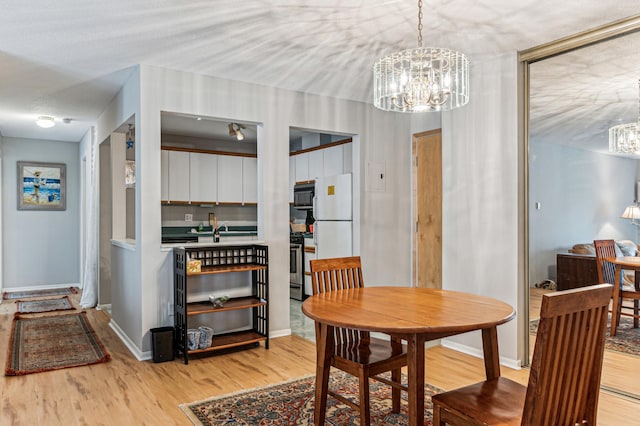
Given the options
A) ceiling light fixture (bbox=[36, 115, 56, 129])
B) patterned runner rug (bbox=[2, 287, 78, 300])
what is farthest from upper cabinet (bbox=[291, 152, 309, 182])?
patterned runner rug (bbox=[2, 287, 78, 300])

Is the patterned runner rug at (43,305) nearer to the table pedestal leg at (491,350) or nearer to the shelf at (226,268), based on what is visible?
the shelf at (226,268)

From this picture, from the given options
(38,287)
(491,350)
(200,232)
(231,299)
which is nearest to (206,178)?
(200,232)

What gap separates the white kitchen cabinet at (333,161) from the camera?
223 inches

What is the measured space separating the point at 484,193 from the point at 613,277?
3.67ft

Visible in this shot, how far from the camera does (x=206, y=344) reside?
3.79 metres

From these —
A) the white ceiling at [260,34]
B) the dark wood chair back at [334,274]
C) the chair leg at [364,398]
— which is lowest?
the chair leg at [364,398]

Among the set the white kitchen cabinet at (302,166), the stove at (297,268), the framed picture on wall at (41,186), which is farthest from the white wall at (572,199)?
the framed picture on wall at (41,186)

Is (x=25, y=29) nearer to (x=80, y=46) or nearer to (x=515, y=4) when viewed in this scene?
(x=80, y=46)

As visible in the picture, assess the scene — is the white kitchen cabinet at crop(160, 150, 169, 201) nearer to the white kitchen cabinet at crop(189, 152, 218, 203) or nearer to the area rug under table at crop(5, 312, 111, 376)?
the white kitchen cabinet at crop(189, 152, 218, 203)

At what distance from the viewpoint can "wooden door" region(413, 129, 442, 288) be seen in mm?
4867

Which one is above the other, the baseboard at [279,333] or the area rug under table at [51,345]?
the baseboard at [279,333]

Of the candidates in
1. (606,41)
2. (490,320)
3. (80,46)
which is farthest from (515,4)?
(80,46)

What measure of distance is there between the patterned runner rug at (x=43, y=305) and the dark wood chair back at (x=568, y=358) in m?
5.90

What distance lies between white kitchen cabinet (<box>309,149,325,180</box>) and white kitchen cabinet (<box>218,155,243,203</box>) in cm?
140
